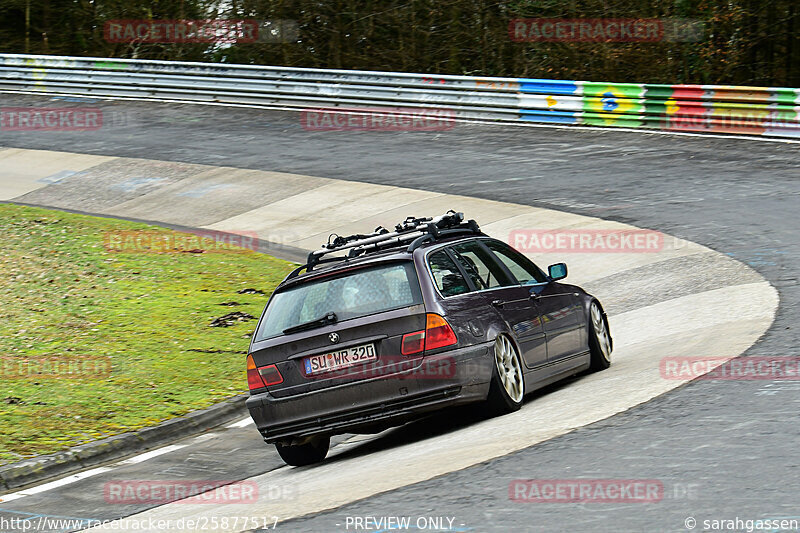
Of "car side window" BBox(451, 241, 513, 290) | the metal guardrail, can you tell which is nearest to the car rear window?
"car side window" BBox(451, 241, 513, 290)

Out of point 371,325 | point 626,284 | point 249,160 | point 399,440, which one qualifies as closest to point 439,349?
point 371,325

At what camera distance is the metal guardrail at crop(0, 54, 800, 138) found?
22562 millimetres

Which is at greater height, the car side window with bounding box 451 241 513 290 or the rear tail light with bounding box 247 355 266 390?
the car side window with bounding box 451 241 513 290

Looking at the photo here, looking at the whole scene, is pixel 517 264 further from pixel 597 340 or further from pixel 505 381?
pixel 505 381

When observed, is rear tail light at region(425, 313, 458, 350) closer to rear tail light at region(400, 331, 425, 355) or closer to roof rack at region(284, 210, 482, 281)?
rear tail light at region(400, 331, 425, 355)

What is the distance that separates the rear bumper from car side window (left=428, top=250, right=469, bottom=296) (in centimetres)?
50

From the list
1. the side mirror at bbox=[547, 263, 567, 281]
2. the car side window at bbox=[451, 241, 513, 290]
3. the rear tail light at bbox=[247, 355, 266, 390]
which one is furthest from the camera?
the side mirror at bbox=[547, 263, 567, 281]

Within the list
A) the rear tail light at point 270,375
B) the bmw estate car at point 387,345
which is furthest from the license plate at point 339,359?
the rear tail light at point 270,375

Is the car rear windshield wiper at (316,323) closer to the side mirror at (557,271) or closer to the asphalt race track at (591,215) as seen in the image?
the asphalt race track at (591,215)

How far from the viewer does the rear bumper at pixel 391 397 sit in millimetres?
7785

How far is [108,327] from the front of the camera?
1348cm

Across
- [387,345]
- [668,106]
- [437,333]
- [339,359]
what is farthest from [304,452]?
[668,106]

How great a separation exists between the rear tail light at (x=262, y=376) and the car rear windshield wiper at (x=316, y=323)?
1.00 feet

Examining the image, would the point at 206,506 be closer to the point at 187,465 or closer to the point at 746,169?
the point at 187,465
